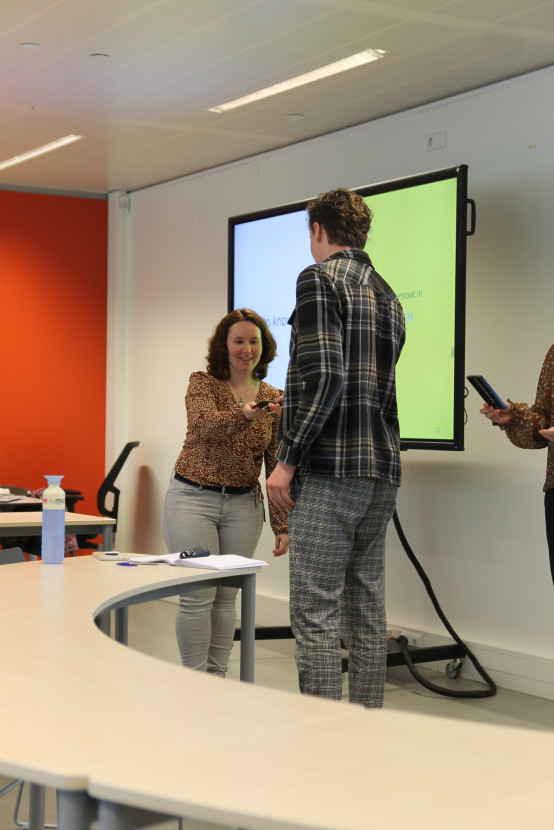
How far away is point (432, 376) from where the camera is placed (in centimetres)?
412

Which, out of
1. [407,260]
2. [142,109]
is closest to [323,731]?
[407,260]

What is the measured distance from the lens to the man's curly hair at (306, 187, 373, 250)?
252 cm

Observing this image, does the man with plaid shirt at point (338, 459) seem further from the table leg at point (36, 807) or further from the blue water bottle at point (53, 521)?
the table leg at point (36, 807)

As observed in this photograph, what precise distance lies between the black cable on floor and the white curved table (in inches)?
109

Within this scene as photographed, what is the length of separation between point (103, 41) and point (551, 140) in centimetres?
197

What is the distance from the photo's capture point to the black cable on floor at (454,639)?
3977 millimetres

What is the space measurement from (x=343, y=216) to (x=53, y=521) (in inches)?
44.6

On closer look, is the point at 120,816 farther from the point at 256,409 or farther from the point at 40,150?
the point at 40,150

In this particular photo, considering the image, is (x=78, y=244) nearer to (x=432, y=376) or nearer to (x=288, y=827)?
(x=432, y=376)

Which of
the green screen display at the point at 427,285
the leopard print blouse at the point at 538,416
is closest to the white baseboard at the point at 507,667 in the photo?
the green screen display at the point at 427,285

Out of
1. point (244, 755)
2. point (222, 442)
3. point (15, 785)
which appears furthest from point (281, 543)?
point (244, 755)

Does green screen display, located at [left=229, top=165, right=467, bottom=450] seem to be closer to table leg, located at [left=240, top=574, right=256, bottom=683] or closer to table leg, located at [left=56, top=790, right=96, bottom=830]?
table leg, located at [left=240, top=574, right=256, bottom=683]

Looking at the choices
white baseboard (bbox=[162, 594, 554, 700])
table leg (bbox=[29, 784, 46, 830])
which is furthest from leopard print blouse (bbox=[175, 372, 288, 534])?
white baseboard (bbox=[162, 594, 554, 700])

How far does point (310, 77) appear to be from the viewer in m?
4.37
